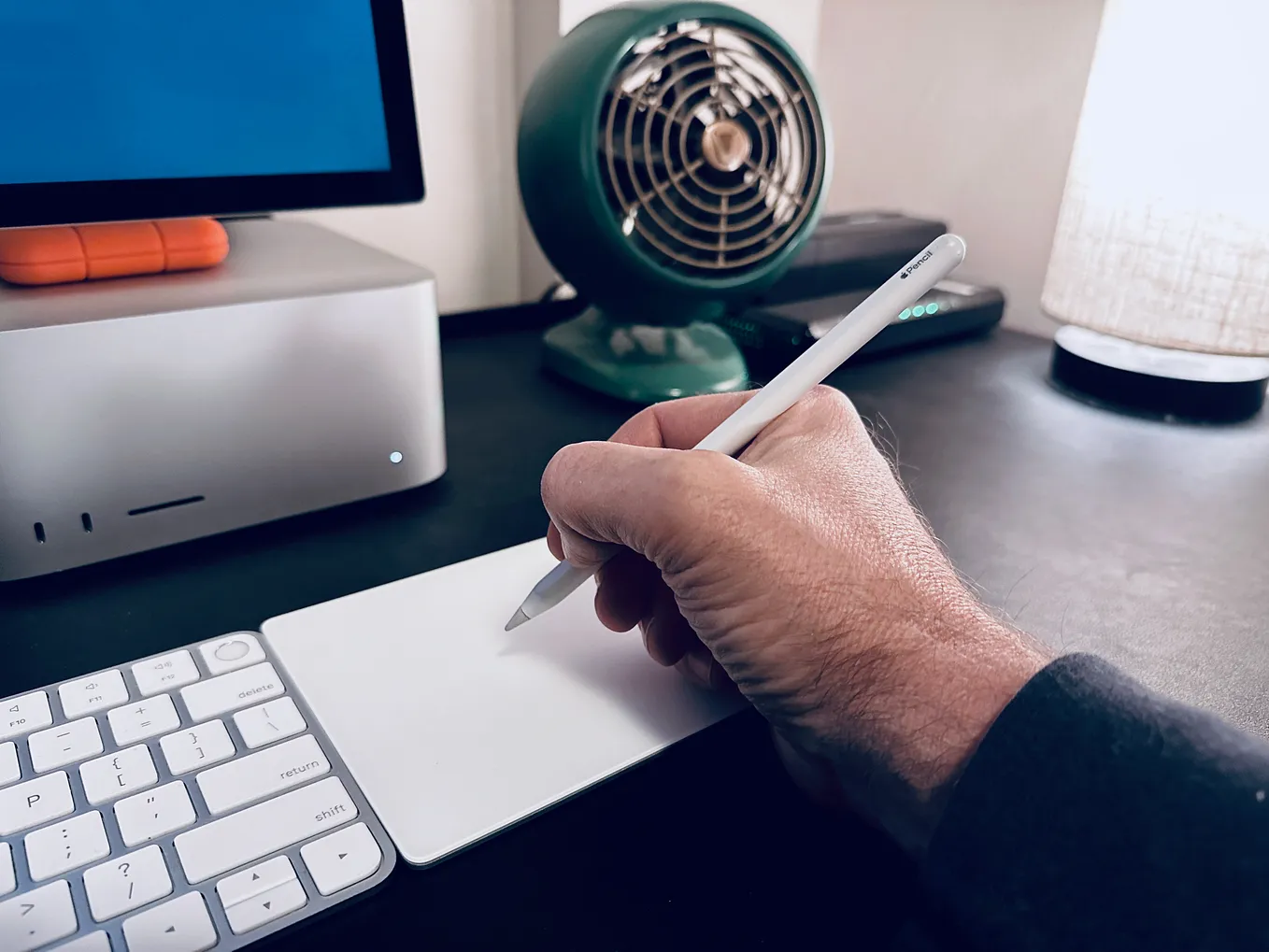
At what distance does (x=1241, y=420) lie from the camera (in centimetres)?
76

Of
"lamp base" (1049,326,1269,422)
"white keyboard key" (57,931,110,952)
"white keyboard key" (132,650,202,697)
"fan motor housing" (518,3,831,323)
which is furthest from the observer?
"lamp base" (1049,326,1269,422)

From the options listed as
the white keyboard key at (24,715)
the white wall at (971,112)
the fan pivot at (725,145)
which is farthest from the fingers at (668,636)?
the white wall at (971,112)

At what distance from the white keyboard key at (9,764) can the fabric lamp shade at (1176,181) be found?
0.79 m

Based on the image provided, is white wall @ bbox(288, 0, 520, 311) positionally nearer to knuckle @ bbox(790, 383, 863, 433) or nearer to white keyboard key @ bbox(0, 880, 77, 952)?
knuckle @ bbox(790, 383, 863, 433)

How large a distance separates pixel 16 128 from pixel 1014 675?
49cm

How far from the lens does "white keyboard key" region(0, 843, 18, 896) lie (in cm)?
27

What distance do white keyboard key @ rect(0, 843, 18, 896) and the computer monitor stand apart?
0.94 ft

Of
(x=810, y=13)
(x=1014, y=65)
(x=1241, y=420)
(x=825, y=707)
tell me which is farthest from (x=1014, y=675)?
(x=810, y=13)

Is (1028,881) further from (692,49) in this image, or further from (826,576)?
(692,49)

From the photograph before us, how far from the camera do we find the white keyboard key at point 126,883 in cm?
27

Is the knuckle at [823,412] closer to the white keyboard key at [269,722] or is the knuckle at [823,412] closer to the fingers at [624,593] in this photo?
the fingers at [624,593]

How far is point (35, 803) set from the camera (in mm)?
302

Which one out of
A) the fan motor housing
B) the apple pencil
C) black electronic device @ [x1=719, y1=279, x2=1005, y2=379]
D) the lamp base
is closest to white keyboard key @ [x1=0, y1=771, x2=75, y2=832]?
the apple pencil

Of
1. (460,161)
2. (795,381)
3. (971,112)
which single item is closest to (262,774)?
(795,381)
